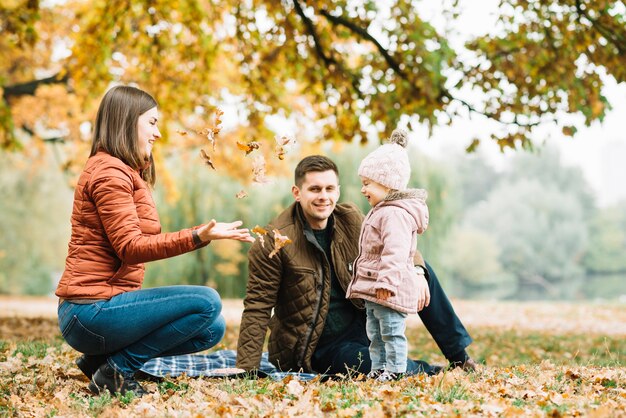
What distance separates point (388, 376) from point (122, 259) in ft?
5.64

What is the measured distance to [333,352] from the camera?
469 cm

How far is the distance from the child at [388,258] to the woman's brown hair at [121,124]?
4.72 feet

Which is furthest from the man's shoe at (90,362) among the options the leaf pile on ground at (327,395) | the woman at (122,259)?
the leaf pile on ground at (327,395)

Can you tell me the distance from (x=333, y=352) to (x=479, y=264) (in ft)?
145

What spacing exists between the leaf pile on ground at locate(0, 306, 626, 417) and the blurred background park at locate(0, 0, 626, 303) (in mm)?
1180

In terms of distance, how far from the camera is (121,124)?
153 inches

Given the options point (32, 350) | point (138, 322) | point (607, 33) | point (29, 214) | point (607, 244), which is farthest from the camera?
point (607, 244)

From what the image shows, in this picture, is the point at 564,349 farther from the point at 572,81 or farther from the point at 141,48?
the point at 141,48

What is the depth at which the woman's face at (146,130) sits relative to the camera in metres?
3.94

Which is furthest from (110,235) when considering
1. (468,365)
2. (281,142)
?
(468,365)

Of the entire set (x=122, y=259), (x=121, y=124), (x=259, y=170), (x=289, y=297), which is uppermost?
(x=121, y=124)

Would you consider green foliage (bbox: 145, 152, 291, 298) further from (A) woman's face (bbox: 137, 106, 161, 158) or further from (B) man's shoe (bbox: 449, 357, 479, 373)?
(A) woman's face (bbox: 137, 106, 161, 158)

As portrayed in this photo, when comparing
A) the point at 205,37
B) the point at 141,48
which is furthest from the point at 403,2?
the point at 141,48

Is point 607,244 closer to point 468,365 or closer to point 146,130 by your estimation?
point 468,365
